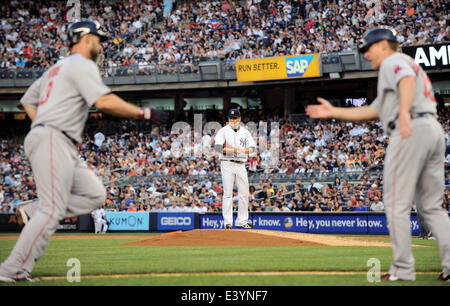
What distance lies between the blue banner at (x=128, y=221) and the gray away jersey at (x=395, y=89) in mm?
19485

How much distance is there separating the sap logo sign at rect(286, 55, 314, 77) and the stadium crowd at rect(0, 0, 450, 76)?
94 centimetres

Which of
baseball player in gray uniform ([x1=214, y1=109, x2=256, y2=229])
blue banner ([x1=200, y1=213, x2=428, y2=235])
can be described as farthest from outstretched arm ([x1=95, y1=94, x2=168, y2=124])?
blue banner ([x1=200, y1=213, x2=428, y2=235])

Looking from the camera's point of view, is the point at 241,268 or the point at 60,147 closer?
the point at 60,147

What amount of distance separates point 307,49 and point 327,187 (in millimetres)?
10845

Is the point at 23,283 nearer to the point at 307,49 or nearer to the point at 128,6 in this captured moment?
the point at 307,49

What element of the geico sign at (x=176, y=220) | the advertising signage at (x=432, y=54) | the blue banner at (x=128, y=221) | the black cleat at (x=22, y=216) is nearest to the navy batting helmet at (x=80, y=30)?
the black cleat at (x=22, y=216)

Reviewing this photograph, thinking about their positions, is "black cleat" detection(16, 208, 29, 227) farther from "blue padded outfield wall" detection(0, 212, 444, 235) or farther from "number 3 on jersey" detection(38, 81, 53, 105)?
"blue padded outfield wall" detection(0, 212, 444, 235)

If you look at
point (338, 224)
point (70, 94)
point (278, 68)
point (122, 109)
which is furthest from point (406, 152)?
point (278, 68)

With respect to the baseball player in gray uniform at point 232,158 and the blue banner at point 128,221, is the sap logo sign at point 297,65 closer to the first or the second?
the blue banner at point 128,221

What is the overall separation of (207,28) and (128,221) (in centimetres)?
1577

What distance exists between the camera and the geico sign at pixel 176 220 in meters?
23.3

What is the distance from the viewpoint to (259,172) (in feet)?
86.6

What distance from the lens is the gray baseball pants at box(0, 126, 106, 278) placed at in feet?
17.8

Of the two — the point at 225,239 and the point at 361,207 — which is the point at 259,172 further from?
the point at 225,239
